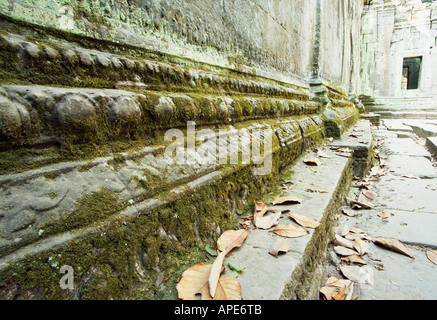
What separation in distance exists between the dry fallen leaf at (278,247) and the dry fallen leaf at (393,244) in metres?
0.62

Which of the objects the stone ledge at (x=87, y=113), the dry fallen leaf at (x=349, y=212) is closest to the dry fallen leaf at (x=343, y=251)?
the dry fallen leaf at (x=349, y=212)

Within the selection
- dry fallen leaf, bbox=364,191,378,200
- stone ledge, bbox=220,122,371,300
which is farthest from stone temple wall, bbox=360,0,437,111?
stone ledge, bbox=220,122,371,300

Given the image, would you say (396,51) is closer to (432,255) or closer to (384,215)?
(384,215)

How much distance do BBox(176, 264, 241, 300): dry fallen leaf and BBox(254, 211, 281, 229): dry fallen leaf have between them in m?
0.35

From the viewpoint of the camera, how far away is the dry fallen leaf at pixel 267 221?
1.01 metres

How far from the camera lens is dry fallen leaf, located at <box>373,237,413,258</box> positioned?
3.65ft

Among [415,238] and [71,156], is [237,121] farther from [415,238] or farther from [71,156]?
[415,238]

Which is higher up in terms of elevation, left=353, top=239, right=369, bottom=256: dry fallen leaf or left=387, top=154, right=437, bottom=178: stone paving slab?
left=387, top=154, right=437, bottom=178: stone paving slab

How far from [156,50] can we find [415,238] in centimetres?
150

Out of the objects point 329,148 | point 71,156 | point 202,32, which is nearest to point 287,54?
point 329,148

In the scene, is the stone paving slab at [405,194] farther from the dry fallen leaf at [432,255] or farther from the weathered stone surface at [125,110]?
the weathered stone surface at [125,110]

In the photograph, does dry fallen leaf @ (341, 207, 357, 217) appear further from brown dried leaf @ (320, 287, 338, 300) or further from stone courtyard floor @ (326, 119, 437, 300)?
brown dried leaf @ (320, 287, 338, 300)

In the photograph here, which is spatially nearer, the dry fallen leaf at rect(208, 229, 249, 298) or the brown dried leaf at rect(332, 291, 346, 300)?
the dry fallen leaf at rect(208, 229, 249, 298)

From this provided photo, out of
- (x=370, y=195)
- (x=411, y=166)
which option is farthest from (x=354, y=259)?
(x=411, y=166)
